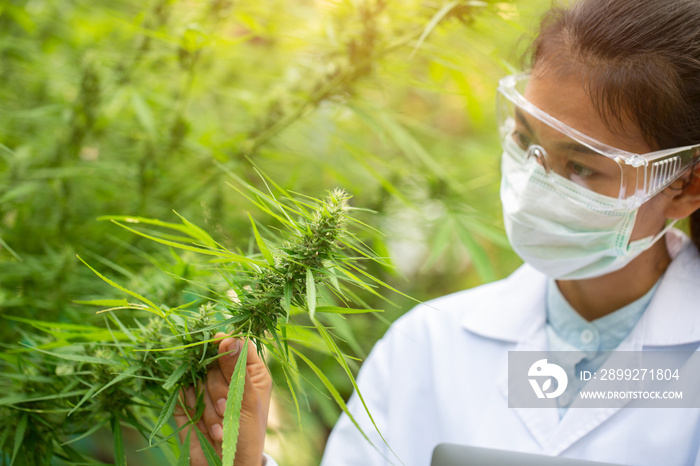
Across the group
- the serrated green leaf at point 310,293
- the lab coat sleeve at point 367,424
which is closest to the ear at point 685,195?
the lab coat sleeve at point 367,424

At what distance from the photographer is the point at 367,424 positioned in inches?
43.0

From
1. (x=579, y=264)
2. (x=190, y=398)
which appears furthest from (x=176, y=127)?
(x=579, y=264)

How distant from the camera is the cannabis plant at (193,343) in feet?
1.89

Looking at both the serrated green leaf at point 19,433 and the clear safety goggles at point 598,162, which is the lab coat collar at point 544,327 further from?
the serrated green leaf at point 19,433

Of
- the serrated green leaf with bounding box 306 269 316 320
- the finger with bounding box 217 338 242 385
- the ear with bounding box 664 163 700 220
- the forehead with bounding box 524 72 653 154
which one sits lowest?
the finger with bounding box 217 338 242 385

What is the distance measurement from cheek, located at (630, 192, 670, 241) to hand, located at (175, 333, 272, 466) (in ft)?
2.30

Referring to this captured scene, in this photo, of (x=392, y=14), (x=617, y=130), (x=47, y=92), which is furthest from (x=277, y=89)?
(x=617, y=130)

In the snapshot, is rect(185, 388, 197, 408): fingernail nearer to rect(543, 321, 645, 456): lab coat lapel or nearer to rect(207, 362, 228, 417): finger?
rect(207, 362, 228, 417): finger

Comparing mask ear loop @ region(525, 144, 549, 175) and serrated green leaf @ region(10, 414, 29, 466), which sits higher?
mask ear loop @ region(525, 144, 549, 175)

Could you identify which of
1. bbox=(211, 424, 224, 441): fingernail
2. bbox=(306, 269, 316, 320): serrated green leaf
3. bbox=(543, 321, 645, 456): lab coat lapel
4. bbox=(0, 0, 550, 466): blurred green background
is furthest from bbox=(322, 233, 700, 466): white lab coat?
bbox=(306, 269, 316, 320): serrated green leaf

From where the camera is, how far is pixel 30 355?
0.85 m

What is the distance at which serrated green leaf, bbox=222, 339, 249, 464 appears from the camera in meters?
0.53

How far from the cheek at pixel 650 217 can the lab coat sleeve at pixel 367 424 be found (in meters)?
0.56

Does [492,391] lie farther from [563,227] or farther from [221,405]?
[221,405]
